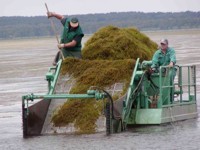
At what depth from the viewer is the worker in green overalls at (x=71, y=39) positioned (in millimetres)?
19328

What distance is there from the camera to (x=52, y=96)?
691 inches

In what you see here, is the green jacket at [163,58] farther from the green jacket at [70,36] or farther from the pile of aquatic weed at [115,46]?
the green jacket at [70,36]

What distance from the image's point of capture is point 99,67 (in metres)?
18.9

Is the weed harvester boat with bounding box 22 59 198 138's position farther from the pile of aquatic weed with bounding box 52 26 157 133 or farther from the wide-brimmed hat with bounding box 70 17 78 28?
the wide-brimmed hat with bounding box 70 17 78 28

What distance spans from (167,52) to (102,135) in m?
2.65

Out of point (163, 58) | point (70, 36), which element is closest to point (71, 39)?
point (70, 36)

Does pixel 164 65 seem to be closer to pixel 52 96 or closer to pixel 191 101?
pixel 191 101

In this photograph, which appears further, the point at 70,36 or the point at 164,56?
the point at 70,36

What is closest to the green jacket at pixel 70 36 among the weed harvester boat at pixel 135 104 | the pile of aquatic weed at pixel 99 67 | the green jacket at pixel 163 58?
the pile of aquatic weed at pixel 99 67

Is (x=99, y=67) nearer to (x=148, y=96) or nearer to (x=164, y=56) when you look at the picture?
(x=148, y=96)

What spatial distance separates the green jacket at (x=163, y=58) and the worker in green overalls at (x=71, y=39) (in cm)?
157

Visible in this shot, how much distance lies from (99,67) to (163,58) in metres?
1.24

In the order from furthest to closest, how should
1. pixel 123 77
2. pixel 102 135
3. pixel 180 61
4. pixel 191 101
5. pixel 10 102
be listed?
pixel 180 61 → pixel 10 102 → pixel 191 101 → pixel 123 77 → pixel 102 135

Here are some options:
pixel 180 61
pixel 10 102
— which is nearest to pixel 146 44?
pixel 10 102
